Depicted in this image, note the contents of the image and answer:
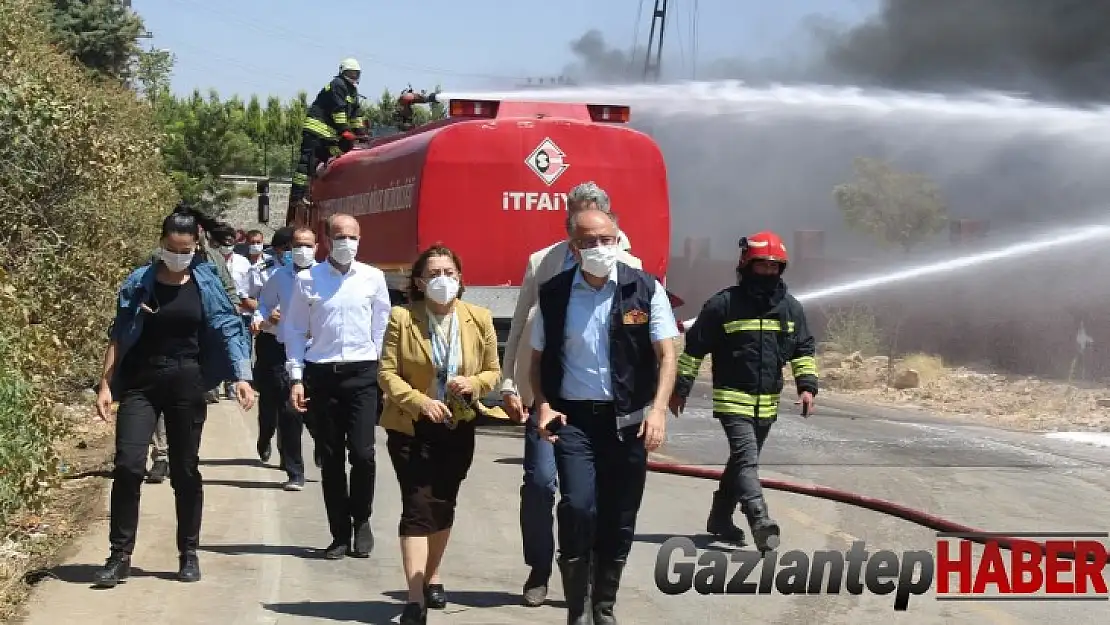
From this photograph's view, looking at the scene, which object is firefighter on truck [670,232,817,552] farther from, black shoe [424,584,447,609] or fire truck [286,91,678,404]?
fire truck [286,91,678,404]

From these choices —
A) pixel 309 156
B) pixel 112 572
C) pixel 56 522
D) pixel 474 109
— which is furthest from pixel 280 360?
pixel 309 156

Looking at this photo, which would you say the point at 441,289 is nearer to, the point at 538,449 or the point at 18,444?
the point at 538,449

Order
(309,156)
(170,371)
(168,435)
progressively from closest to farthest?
(170,371), (168,435), (309,156)

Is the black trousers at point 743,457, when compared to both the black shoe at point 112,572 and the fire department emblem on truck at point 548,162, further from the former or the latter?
the fire department emblem on truck at point 548,162

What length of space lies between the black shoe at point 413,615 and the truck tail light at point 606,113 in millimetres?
9139

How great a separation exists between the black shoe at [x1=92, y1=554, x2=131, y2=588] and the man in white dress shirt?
1177 millimetres

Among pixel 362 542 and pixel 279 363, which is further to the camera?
pixel 279 363

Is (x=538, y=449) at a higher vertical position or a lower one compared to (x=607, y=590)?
higher

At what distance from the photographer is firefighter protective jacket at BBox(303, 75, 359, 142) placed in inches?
720

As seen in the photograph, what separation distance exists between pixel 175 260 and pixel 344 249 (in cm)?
112

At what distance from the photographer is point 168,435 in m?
7.95

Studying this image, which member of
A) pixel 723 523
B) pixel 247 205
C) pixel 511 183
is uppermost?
pixel 247 205

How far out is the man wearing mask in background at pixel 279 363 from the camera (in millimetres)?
10883

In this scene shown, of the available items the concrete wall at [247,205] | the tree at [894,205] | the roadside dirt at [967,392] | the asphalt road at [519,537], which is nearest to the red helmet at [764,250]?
the asphalt road at [519,537]
